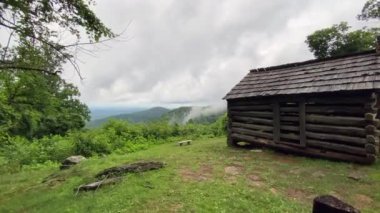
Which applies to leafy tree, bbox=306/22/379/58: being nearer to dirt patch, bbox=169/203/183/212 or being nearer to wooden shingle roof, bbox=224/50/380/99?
wooden shingle roof, bbox=224/50/380/99

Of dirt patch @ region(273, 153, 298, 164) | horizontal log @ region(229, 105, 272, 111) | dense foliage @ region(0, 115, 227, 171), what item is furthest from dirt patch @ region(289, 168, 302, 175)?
dense foliage @ region(0, 115, 227, 171)

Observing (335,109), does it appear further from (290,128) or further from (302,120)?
(290,128)

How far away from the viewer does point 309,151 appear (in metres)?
12.1

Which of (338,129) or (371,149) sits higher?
(338,129)

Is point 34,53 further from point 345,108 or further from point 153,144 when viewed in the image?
point 153,144

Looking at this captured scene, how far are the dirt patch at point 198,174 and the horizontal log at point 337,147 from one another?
3956mm

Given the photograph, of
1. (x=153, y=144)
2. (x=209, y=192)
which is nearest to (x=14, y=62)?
(x=209, y=192)

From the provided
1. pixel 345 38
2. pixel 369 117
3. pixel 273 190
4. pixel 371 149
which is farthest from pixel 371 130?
pixel 345 38

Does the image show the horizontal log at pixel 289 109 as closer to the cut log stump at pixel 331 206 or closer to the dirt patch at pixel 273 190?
the dirt patch at pixel 273 190

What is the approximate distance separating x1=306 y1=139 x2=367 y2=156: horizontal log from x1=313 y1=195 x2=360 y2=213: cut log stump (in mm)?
8287

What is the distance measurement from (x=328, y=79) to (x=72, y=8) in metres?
8.52

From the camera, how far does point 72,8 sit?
876 centimetres

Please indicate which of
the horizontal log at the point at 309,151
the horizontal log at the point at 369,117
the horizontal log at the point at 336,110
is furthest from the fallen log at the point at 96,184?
the horizontal log at the point at 369,117

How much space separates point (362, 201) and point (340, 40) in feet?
96.5
